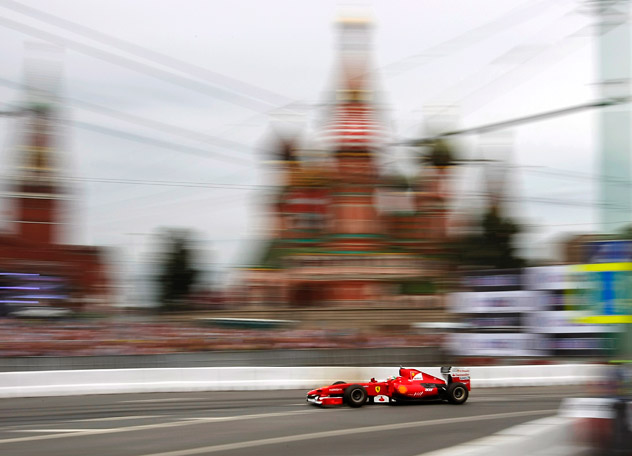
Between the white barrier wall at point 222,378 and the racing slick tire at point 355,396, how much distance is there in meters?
5.69

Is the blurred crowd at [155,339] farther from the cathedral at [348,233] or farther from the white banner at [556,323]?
the cathedral at [348,233]

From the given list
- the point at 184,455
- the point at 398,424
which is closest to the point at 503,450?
the point at 184,455

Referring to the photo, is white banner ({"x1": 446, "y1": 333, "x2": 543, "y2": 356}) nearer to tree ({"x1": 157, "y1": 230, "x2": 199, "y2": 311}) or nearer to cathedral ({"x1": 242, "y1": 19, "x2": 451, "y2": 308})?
cathedral ({"x1": 242, "y1": 19, "x2": 451, "y2": 308})

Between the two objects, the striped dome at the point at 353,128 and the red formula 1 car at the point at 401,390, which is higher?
the striped dome at the point at 353,128

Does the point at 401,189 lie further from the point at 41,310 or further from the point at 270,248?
the point at 41,310

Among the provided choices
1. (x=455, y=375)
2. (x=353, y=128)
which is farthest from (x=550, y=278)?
(x=353, y=128)

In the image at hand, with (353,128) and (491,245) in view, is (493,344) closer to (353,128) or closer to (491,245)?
(353,128)

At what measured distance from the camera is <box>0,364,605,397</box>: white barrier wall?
18.8 metres

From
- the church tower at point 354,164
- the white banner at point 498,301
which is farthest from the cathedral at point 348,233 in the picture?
the white banner at point 498,301

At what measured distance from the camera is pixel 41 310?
130ft

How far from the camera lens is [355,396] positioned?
15133 mm

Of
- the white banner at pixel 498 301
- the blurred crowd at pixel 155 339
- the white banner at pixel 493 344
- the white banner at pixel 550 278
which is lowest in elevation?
the white banner at pixel 493 344

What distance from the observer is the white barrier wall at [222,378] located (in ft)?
61.6

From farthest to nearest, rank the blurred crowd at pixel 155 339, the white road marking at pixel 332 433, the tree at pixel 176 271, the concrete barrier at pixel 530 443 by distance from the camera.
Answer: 1. the tree at pixel 176 271
2. the blurred crowd at pixel 155 339
3. the white road marking at pixel 332 433
4. the concrete barrier at pixel 530 443
